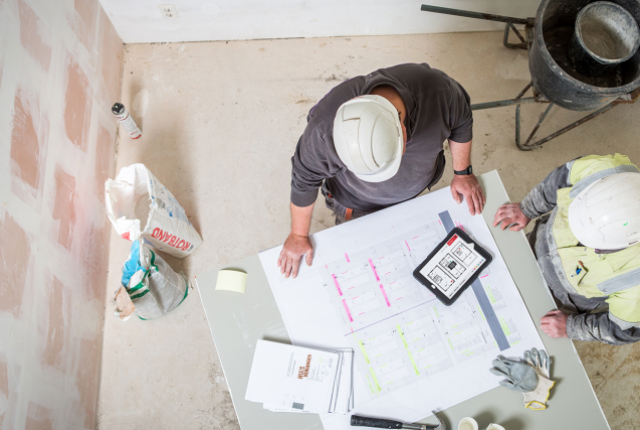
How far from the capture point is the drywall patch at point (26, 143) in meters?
1.54

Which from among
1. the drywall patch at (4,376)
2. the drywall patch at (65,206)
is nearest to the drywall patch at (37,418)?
the drywall patch at (4,376)

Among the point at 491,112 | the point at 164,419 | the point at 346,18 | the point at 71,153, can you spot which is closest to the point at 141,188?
the point at 71,153

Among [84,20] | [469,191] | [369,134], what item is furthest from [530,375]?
[84,20]

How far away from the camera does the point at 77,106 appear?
1.99m

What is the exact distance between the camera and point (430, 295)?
1334mm

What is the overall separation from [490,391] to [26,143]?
6.74 feet

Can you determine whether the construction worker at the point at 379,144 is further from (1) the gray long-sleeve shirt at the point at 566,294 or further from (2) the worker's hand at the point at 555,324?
(2) the worker's hand at the point at 555,324

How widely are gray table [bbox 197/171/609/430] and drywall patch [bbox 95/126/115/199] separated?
1212 mm

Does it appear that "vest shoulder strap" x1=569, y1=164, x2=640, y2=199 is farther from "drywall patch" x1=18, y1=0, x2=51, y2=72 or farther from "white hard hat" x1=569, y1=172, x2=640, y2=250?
"drywall patch" x1=18, y1=0, x2=51, y2=72

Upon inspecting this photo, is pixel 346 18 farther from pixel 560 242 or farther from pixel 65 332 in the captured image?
pixel 65 332

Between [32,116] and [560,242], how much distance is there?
7.22 feet

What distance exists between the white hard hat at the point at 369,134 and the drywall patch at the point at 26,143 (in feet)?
4.60

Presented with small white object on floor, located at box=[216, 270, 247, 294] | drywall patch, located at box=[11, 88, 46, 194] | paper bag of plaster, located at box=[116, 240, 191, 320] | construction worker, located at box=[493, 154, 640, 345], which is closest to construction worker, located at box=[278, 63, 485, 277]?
small white object on floor, located at box=[216, 270, 247, 294]

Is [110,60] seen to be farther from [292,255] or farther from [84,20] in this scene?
[292,255]
